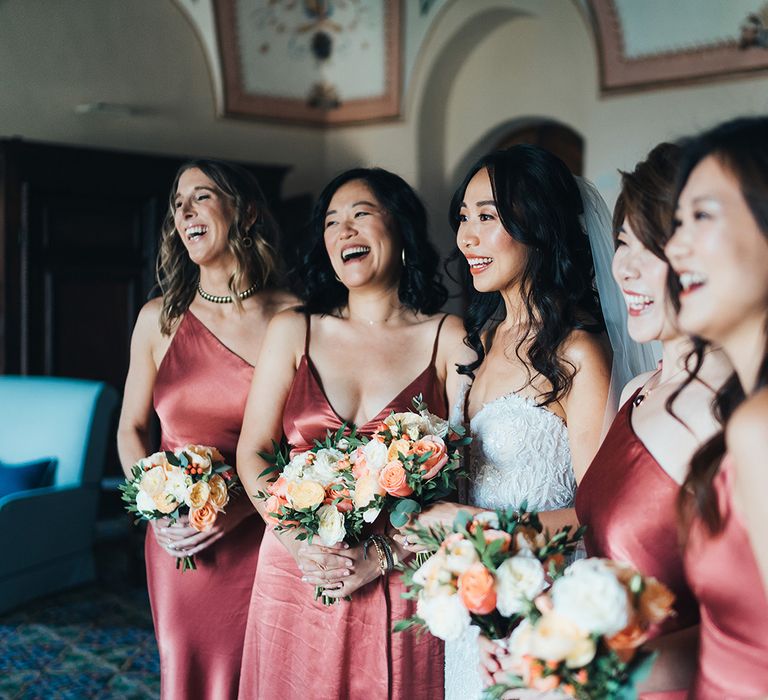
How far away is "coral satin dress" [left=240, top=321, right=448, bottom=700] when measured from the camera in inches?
99.6

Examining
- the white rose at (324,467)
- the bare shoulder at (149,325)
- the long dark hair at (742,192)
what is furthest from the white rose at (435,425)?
the bare shoulder at (149,325)

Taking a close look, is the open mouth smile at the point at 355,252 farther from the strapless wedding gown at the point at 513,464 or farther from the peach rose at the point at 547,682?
the peach rose at the point at 547,682

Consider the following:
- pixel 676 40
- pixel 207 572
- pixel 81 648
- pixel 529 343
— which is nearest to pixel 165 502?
pixel 207 572

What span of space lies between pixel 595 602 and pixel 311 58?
25.4 feet

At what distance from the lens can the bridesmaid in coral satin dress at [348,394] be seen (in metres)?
2.53

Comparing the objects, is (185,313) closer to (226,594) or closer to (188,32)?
(226,594)

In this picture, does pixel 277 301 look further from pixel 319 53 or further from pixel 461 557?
pixel 319 53

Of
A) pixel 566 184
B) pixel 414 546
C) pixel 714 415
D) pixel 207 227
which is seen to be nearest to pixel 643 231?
pixel 714 415

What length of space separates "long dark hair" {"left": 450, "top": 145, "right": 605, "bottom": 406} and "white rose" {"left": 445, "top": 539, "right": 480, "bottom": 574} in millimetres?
809

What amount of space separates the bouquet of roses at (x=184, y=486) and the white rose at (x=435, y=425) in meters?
0.83

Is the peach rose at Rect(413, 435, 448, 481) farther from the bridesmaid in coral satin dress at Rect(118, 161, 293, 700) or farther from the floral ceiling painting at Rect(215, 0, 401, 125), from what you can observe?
the floral ceiling painting at Rect(215, 0, 401, 125)

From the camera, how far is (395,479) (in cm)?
216

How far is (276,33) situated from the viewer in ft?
26.5

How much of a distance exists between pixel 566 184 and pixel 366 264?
66cm
